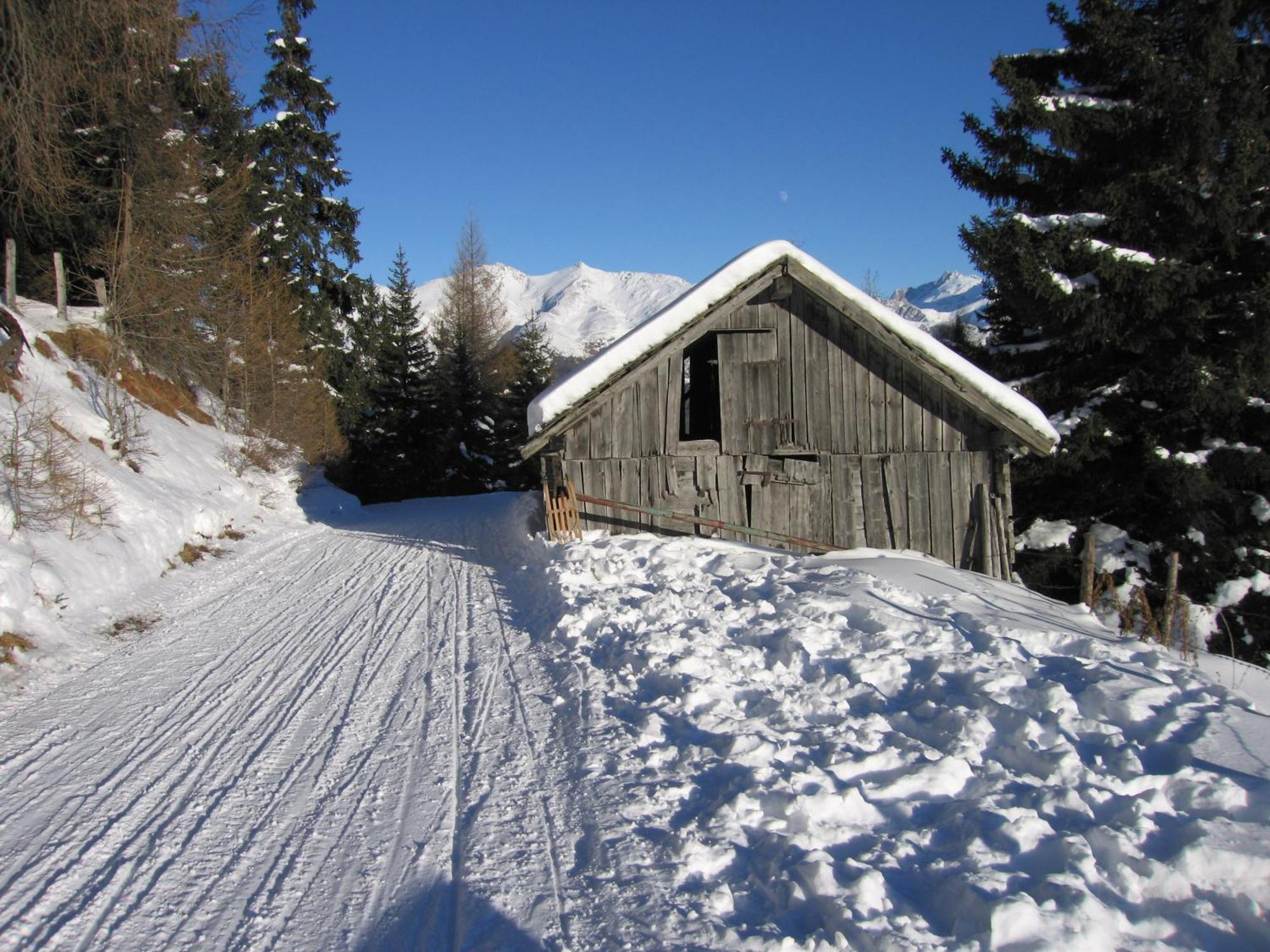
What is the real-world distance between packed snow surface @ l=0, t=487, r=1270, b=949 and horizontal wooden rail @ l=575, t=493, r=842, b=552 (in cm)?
377

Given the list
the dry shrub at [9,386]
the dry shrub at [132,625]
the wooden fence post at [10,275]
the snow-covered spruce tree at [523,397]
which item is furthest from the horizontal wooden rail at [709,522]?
the snow-covered spruce tree at [523,397]

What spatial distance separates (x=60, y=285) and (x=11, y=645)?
14.3m

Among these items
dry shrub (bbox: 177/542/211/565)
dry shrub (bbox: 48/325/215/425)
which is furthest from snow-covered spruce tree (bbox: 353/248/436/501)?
dry shrub (bbox: 177/542/211/565)

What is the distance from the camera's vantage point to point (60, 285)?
1725 centimetres

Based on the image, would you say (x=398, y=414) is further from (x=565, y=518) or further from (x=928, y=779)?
(x=928, y=779)

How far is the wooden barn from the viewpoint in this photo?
38.3 feet

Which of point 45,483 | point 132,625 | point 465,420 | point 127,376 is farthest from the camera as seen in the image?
point 465,420

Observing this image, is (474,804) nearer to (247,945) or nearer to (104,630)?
(247,945)

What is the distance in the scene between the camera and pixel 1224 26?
12.8m

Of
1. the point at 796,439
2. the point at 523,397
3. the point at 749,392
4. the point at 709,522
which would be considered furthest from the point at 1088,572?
the point at 523,397

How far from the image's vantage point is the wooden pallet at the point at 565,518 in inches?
467

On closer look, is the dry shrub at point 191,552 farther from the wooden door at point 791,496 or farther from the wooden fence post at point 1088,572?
the wooden fence post at point 1088,572

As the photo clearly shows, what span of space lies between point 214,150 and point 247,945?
91.5 ft

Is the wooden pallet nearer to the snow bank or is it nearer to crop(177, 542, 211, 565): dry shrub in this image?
the snow bank
